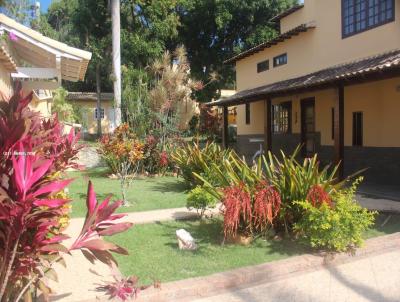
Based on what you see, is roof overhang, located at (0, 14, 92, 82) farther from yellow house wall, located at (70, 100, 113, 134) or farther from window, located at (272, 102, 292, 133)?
yellow house wall, located at (70, 100, 113, 134)

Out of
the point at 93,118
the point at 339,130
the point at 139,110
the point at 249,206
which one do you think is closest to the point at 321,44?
the point at 339,130

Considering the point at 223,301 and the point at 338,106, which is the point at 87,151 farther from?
the point at 223,301

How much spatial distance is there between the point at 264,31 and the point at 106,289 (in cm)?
2500

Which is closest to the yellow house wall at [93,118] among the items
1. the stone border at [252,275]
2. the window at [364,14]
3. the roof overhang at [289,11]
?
the roof overhang at [289,11]

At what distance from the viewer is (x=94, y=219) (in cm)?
300

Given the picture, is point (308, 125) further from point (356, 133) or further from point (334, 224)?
point (334, 224)

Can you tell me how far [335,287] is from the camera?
449 cm

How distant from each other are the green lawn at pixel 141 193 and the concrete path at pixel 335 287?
3812 millimetres

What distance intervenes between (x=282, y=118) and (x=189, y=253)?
13595 millimetres

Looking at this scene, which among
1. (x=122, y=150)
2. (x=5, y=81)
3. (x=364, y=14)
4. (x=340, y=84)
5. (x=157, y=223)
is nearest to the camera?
(x=157, y=223)

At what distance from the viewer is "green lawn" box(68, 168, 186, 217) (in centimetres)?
866

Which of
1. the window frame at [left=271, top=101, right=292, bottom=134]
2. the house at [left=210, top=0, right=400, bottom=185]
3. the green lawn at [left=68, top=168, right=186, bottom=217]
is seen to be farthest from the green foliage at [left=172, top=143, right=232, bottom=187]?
the window frame at [left=271, top=101, right=292, bottom=134]

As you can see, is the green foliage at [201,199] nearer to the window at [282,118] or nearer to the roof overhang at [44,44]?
the roof overhang at [44,44]

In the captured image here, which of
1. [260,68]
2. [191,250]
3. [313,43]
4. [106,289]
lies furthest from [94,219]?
[260,68]
